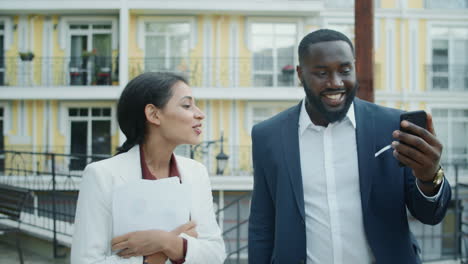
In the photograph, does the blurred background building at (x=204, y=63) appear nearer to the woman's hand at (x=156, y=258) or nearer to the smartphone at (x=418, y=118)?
the woman's hand at (x=156, y=258)

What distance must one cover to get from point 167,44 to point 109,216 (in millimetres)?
15626

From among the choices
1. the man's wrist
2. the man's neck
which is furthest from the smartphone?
the man's wrist

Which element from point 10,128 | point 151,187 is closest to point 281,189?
point 151,187

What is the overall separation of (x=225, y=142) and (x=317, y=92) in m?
14.9

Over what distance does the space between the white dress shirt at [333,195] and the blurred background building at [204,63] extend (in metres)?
14.1

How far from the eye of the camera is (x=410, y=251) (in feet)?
6.33

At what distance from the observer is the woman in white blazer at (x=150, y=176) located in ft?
6.35

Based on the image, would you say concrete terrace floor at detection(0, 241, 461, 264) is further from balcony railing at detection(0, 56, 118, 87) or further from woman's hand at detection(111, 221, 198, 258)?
balcony railing at detection(0, 56, 118, 87)

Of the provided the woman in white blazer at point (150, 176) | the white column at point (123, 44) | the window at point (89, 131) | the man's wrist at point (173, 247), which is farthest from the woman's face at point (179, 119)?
the window at point (89, 131)

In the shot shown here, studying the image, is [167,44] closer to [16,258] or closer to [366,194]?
[16,258]

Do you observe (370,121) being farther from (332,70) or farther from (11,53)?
(11,53)

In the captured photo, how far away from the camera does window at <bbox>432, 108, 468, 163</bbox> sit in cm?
1748

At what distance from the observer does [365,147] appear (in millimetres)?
1937

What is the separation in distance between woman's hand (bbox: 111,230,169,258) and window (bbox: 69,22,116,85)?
1554 cm
